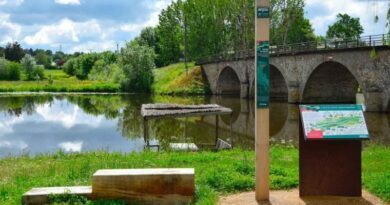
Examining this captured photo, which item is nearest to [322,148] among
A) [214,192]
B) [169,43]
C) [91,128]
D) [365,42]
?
[214,192]

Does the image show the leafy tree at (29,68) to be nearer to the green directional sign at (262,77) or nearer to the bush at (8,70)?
the bush at (8,70)

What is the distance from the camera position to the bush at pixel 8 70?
9869 cm

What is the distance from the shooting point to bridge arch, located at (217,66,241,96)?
6744 centimetres

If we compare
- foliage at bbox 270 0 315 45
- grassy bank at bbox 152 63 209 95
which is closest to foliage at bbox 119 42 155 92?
grassy bank at bbox 152 63 209 95

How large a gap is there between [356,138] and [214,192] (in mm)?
2479

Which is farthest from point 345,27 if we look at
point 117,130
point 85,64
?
point 117,130

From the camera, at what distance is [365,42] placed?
35500 millimetres

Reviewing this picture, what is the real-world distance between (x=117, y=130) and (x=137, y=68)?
4039 centimetres

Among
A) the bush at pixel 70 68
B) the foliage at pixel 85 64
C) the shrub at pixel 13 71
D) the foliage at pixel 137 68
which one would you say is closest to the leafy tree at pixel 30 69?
the shrub at pixel 13 71

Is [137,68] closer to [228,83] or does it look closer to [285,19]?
[228,83]

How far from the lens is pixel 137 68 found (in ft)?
233

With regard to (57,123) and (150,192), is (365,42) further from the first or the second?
(150,192)

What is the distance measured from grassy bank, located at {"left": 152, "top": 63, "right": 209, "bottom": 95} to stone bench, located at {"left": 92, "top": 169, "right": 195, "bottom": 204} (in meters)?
58.0

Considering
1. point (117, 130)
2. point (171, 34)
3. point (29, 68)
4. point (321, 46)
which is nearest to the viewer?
point (117, 130)
